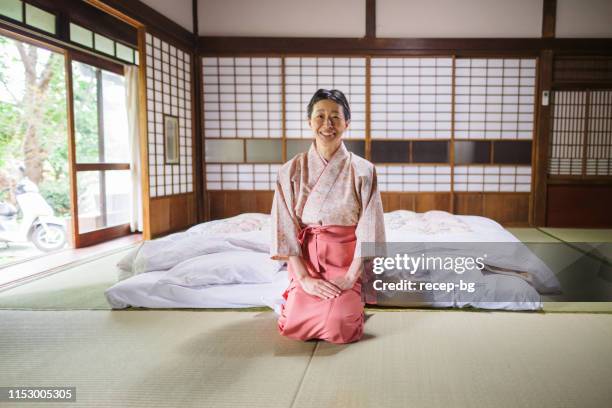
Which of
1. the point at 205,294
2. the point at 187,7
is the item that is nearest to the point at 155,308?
the point at 205,294

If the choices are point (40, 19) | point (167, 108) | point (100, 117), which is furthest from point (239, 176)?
point (40, 19)

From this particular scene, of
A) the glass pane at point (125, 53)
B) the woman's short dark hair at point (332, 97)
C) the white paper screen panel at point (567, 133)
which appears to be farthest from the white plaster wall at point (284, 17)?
the woman's short dark hair at point (332, 97)

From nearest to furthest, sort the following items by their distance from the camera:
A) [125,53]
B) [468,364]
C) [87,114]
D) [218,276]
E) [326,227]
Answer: [468,364]
[326,227]
[218,276]
[125,53]
[87,114]

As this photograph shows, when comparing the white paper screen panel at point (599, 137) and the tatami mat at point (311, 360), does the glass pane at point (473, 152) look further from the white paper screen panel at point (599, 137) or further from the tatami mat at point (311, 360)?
the tatami mat at point (311, 360)

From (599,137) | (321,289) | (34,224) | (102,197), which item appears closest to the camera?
(321,289)

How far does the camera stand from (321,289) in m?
2.02

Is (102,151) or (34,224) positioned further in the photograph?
(102,151)

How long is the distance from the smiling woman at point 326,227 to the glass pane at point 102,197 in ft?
12.4

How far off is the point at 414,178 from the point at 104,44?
414cm

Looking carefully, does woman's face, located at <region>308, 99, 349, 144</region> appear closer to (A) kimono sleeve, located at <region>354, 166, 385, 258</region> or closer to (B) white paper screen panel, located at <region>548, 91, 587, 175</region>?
(A) kimono sleeve, located at <region>354, 166, 385, 258</region>

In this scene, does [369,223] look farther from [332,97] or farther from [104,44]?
[104,44]

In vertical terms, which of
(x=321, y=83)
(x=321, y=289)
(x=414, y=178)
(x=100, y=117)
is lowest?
(x=321, y=289)

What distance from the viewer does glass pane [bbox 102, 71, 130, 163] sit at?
17.5ft

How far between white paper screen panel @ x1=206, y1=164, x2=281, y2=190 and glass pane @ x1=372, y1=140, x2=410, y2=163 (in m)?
1.44
